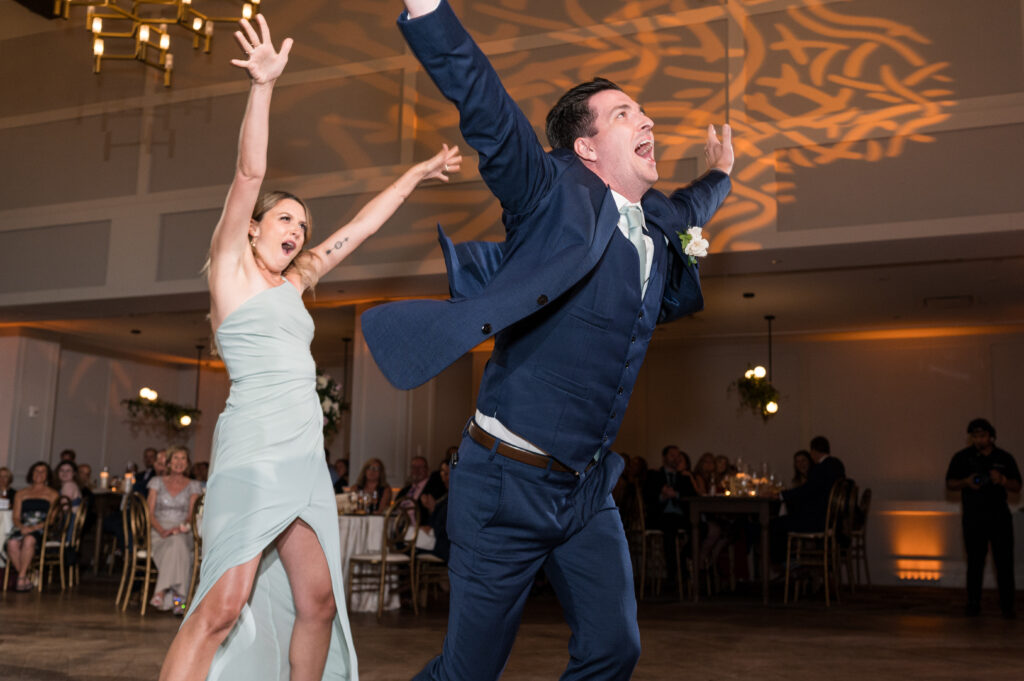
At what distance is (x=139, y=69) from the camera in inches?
371

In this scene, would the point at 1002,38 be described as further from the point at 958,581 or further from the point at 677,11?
the point at 958,581

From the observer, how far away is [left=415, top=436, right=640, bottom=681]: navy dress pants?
1.79m

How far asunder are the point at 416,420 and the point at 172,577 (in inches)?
141

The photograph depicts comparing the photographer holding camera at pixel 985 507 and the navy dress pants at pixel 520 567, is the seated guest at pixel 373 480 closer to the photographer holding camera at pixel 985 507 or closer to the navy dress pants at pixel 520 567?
the photographer holding camera at pixel 985 507

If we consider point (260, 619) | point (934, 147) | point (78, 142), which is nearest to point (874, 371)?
point (934, 147)

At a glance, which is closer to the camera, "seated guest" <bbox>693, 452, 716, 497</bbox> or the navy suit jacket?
the navy suit jacket

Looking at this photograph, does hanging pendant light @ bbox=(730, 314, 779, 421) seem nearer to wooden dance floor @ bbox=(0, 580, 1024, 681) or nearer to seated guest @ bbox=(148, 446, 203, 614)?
wooden dance floor @ bbox=(0, 580, 1024, 681)

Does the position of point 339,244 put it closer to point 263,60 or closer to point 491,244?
point 263,60

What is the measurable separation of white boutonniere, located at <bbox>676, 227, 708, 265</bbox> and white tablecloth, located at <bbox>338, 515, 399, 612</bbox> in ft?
17.0

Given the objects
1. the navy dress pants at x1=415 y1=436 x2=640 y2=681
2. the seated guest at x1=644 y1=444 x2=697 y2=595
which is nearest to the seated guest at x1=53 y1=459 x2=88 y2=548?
the seated guest at x1=644 y1=444 x2=697 y2=595

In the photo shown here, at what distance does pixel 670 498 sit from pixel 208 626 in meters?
7.37

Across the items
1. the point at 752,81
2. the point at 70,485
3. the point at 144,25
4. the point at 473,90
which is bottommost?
the point at 70,485

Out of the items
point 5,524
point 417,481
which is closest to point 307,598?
point 417,481

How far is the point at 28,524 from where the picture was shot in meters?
8.53
